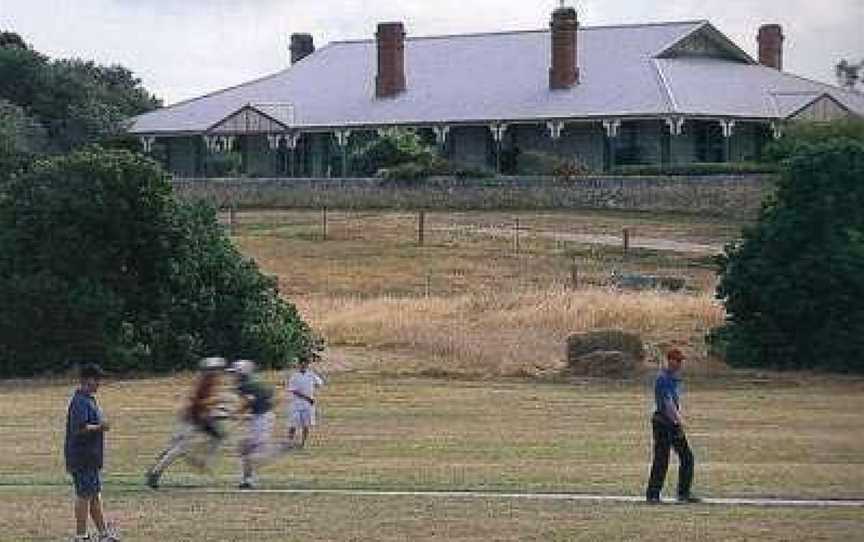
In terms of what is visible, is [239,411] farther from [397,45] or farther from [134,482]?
[397,45]

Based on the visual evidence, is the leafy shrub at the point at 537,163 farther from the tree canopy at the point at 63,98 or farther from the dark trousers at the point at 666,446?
the dark trousers at the point at 666,446

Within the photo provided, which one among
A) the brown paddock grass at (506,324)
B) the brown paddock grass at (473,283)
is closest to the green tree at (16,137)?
the brown paddock grass at (473,283)

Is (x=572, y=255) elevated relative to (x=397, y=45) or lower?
lower

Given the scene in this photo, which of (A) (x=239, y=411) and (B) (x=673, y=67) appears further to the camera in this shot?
Answer: (B) (x=673, y=67)

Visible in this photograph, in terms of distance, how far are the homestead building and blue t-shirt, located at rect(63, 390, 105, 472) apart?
205 feet

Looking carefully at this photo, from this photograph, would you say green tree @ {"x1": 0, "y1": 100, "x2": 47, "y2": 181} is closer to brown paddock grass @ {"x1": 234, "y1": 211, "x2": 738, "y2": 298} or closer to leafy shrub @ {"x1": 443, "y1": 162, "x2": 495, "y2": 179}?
brown paddock grass @ {"x1": 234, "y1": 211, "x2": 738, "y2": 298}

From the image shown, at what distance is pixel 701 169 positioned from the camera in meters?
74.3

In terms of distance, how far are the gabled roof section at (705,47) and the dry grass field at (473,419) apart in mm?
17808

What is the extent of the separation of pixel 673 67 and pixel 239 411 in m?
64.9

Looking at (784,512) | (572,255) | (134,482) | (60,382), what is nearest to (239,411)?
(134,482)

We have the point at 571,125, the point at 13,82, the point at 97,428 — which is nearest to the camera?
the point at 97,428

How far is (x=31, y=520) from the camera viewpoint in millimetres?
18922

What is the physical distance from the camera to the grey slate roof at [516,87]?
3194 inches

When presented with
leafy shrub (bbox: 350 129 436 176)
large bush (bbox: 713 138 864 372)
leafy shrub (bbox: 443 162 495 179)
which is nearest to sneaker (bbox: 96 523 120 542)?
large bush (bbox: 713 138 864 372)
